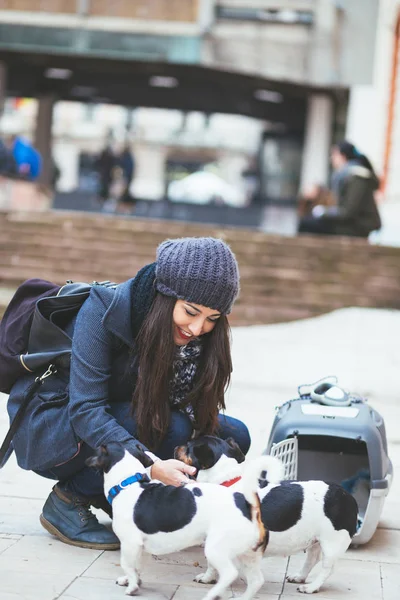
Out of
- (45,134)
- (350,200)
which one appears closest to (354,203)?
(350,200)

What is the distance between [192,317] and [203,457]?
0.48 metres

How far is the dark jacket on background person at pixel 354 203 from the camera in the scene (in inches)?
431

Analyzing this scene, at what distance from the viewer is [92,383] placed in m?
3.45

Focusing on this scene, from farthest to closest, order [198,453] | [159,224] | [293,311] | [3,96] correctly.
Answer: [3,96], [159,224], [293,311], [198,453]

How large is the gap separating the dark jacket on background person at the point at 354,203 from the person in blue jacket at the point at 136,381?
7.59 m

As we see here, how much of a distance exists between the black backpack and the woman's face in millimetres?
358

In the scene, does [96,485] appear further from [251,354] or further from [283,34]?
[283,34]

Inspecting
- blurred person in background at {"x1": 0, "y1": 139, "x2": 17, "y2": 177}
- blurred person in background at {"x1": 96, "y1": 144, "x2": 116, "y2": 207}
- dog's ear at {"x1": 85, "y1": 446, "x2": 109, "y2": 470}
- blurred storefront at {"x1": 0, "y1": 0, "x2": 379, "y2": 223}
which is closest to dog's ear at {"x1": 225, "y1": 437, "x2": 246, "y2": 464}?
dog's ear at {"x1": 85, "y1": 446, "x2": 109, "y2": 470}

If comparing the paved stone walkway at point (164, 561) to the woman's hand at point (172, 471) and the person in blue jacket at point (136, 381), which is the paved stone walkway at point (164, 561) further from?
the woman's hand at point (172, 471)

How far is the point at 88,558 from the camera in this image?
137 inches

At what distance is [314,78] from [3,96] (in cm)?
749

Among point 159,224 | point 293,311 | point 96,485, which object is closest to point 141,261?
point 159,224

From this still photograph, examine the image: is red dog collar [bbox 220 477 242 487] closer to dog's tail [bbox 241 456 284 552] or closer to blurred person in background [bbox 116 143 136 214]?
dog's tail [bbox 241 456 284 552]

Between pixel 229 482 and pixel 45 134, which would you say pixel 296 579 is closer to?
pixel 229 482
